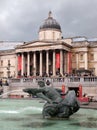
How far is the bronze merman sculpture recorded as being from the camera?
2019 centimetres

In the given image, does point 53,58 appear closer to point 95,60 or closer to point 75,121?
point 95,60

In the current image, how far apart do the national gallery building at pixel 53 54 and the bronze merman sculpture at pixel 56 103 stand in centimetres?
5484

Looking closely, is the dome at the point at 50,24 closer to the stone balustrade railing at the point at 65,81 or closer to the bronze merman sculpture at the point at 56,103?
the stone balustrade railing at the point at 65,81

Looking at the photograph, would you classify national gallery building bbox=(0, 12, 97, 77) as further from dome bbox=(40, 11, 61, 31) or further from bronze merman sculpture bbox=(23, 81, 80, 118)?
bronze merman sculpture bbox=(23, 81, 80, 118)

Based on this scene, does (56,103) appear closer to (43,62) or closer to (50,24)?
(43,62)

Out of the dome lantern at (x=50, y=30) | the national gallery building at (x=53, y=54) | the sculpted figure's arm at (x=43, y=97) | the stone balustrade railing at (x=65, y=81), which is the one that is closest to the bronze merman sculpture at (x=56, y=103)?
the sculpted figure's arm at (x=43, y=97)

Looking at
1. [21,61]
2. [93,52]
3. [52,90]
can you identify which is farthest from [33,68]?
[52,90]

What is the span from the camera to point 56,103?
20.3m

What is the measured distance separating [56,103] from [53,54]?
5791 centimetres

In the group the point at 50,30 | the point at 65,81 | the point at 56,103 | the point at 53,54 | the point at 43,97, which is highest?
the point at 50,30

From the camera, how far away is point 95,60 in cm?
7988

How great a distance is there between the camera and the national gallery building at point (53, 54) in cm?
7800

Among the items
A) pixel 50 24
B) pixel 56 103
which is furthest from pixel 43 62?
pixel 56 103

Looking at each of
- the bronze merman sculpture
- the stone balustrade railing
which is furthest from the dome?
the bronze merman sculpture
